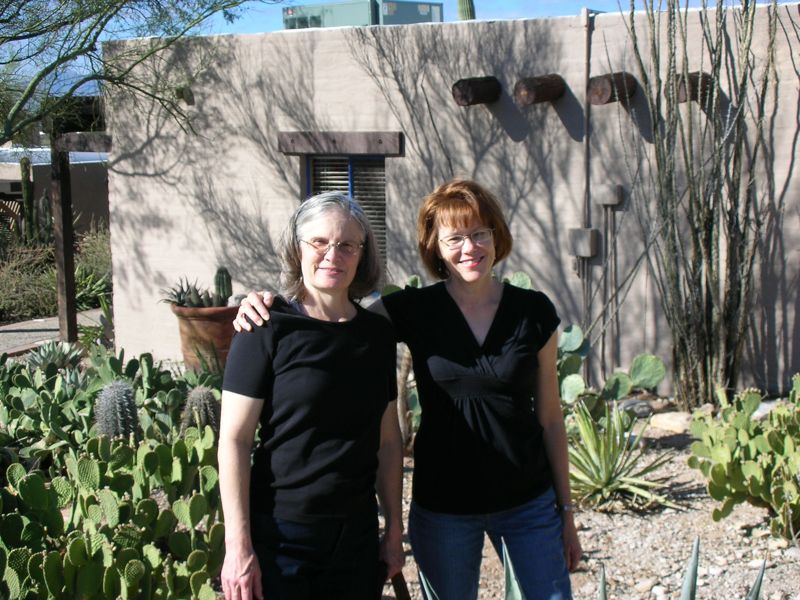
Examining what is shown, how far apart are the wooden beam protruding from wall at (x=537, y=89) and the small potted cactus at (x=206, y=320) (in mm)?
2778

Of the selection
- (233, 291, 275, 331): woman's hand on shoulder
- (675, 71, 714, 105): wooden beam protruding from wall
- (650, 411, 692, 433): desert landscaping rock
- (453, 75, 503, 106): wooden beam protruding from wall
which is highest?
(453, 75, 503, 106): wooden beam protruding from wall

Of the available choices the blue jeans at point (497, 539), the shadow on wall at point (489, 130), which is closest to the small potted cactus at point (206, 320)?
the shadow on wall at point (489, 130)

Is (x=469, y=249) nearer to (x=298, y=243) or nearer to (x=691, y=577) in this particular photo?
(x=298, y=243)

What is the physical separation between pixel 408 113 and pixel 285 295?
547 centimetres

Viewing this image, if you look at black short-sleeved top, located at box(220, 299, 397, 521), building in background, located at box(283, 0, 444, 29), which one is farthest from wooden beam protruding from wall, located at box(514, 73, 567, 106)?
black short-sleeved top, located at box(220, 299, 397, 521)

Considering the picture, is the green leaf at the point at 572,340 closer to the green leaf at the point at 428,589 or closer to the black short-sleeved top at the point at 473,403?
the black short-sleeved top at the point at 473,403

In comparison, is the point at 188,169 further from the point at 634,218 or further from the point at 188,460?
the point at 188,460

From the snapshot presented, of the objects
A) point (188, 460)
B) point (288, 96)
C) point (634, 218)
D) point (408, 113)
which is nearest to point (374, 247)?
point (188, 460)

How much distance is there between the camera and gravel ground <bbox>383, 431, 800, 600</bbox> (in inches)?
159

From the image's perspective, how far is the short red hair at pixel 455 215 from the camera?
9.06 ft

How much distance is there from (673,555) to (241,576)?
8.53ft

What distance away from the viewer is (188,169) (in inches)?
348

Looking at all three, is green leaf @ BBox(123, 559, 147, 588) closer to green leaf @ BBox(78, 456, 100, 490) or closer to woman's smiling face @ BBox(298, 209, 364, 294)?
green leaf @ BBox(78, 456, 100, 490)

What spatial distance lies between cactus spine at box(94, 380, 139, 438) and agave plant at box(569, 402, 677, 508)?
217 centimetres
